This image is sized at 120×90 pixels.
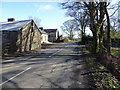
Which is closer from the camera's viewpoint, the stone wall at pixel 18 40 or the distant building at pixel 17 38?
the stone wall at pixel 18 40

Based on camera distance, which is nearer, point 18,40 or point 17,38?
point 17,38

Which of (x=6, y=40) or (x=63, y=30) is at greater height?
(x=63, y=30)

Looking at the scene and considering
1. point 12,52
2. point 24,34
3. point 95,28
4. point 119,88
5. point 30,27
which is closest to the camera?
point 119,88

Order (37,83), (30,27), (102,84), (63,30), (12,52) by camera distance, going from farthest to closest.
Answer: (63,30)
(30,27)
(12,52)
(37,83)
(102,84)

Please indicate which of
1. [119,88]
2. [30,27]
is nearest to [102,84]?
[119,88]

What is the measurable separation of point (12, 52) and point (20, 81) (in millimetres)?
16262

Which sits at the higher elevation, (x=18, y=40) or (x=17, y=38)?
A: (x=17, y=38)

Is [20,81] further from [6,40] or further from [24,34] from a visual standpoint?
[24,34]

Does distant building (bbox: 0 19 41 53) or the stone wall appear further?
distant building (bbox: 0 19 41 53)

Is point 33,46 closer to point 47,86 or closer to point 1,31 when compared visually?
point 1,31

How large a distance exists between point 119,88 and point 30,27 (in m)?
25.6

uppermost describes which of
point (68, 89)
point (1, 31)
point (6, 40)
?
point (1, 31)

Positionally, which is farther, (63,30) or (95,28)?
(63,30)

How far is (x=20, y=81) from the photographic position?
8023mm
